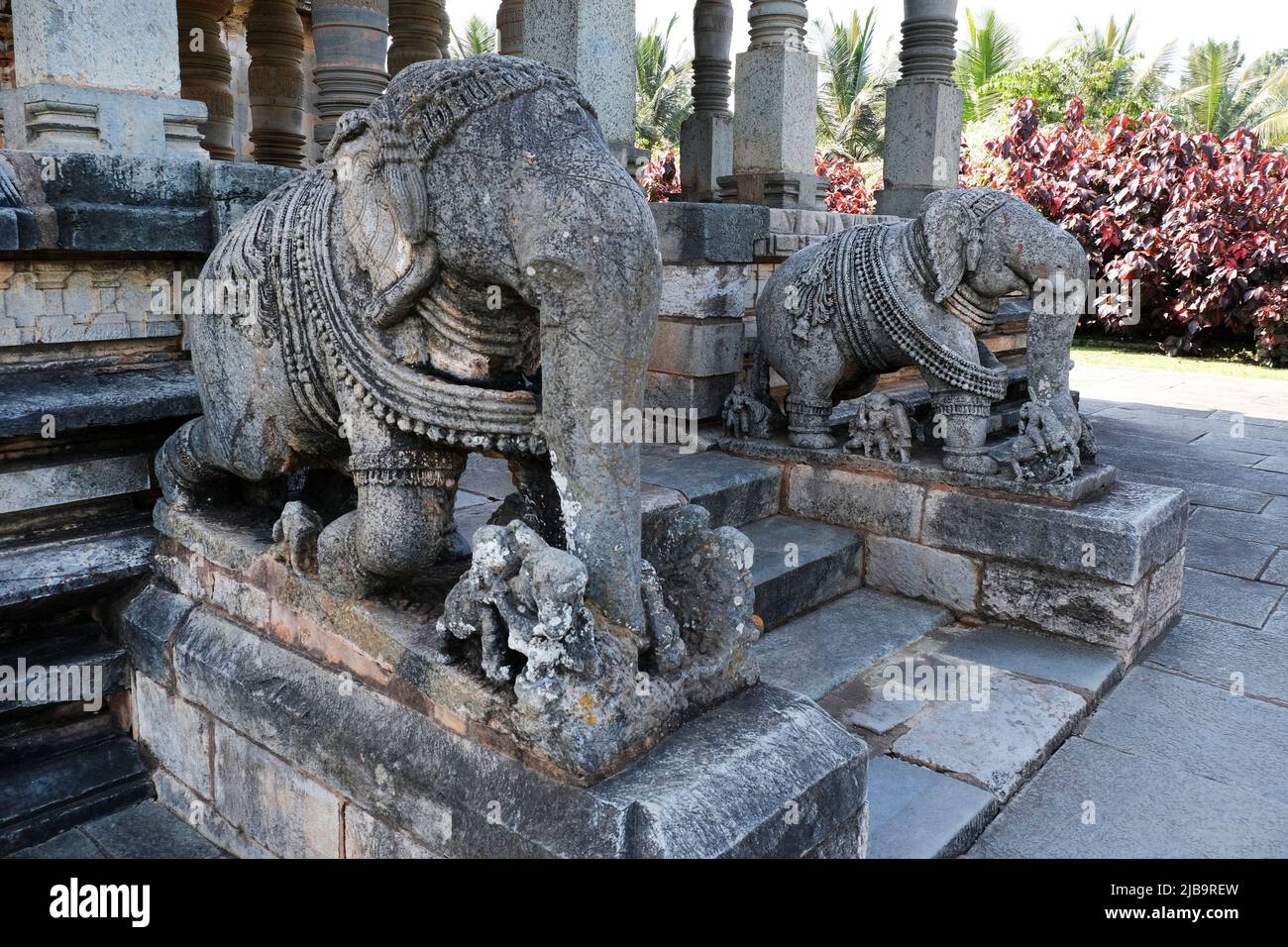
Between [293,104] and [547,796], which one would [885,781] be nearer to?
[547,796]

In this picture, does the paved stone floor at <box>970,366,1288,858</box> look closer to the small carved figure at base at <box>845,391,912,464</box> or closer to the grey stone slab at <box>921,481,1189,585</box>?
the grey stone slab at <box>921,481,1189,585</box>

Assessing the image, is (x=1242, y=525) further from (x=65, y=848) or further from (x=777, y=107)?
(x=65, y=848)

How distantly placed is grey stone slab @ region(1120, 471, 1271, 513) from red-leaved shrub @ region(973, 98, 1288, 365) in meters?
7.91

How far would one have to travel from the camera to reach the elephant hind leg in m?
2.87

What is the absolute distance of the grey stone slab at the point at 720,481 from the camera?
4.32 metres

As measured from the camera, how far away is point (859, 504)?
4.51m

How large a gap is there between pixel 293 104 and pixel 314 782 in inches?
326

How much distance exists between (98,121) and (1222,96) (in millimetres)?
35067

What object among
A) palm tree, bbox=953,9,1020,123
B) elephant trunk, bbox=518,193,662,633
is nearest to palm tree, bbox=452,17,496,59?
palm tree, bbox=953,9,1020,123

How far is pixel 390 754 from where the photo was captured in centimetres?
226

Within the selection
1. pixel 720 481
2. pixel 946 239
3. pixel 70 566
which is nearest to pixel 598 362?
pixel 70 566

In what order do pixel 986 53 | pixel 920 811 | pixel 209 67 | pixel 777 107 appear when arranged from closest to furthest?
1. pixel 920 811
2. pixel 777 107
3. pixel 209 67
4. pixel 986 53

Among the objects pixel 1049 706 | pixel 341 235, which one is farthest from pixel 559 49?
pixel 1049 706

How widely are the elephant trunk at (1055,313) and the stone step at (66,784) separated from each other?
Result: 3608 mm
